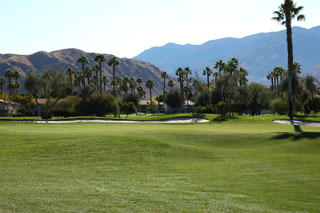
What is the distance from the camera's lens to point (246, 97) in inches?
3359

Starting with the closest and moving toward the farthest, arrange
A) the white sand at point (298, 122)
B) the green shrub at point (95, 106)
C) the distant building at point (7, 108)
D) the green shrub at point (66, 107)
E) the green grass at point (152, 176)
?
1. the green grass at point (152, 176)
2. the white sand at point (298, 122)
3. the green shrub at point (95, 106)
4. the green shrub at point (66, 107)
5. the distant building at point (7, 108)

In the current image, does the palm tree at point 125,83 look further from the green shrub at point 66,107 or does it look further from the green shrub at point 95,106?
the green shrub at point 95,106

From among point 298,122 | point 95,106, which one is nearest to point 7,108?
point 95,106

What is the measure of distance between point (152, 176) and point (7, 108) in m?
90.4

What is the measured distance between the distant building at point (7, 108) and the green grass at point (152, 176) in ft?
257

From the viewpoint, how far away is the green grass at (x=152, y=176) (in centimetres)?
827

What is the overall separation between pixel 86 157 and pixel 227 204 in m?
8.43

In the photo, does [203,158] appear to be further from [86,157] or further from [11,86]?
[11,86]

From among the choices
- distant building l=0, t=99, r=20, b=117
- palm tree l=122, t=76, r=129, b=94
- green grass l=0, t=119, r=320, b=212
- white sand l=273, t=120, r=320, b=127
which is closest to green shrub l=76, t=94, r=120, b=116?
distant building l=0, t=99, r=20, b=117

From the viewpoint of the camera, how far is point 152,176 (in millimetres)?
11945

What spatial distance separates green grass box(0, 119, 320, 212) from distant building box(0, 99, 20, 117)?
7847 cm

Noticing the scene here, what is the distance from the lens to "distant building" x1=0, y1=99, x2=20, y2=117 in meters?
90.5

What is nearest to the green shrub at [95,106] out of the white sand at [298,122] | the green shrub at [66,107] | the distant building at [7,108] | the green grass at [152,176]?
the green shrub at [66,107]

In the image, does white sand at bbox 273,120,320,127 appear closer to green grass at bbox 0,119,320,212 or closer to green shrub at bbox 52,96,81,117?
green grass at bbox 0,119,320,212
